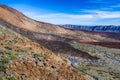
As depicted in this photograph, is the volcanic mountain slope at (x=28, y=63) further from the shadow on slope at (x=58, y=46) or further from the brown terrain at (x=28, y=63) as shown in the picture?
the shadow on slope at (x=58, y=46)

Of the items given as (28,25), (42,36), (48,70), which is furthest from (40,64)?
(28,25)

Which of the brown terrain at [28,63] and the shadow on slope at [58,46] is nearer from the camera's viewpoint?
the brown terrain at [28,63]

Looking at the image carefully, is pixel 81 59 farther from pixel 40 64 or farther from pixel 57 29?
pixel 57 29

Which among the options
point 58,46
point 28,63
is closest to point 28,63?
point 28,63

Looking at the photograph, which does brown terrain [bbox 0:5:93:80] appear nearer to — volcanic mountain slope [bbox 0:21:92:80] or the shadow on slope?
volcanic mountain slope [bbox 0:21:92:80]

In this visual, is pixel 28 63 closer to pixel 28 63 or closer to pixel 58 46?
pixel 28 63

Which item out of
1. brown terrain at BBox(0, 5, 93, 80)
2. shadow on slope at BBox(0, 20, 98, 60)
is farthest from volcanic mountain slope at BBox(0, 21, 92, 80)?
shadow on slope at BBox(0, 20, 98, 60)

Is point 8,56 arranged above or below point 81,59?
above

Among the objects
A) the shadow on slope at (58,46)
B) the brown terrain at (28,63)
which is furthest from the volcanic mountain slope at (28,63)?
the shadow on slope at (58,46)
